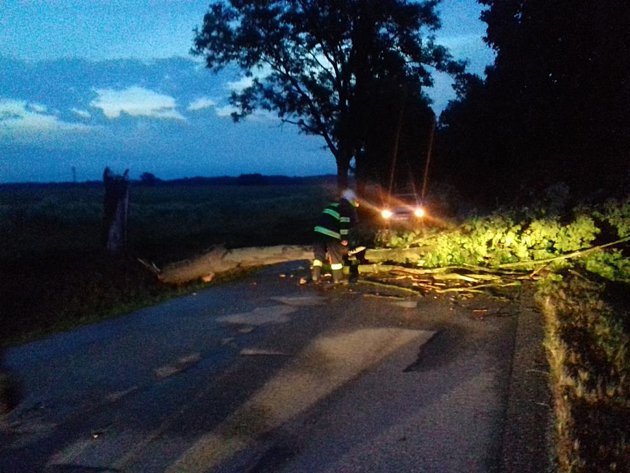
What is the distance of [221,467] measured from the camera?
4.63m

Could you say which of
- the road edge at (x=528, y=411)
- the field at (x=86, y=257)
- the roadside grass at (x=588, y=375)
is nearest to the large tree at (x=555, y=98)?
the roadside grass at (x=588, y=375)

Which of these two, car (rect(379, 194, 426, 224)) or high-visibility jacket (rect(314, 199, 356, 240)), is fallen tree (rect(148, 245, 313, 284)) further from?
car (rect(379, 194, 426, 224))

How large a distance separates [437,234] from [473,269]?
1660 mm

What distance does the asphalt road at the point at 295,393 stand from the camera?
4.66m

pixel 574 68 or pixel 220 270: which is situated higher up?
pixel 574 68

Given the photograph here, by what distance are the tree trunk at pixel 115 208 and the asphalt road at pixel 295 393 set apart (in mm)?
6898

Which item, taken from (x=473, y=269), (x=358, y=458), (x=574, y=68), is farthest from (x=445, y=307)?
(x=574, y=68)

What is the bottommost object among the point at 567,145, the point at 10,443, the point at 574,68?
the point at 10,443

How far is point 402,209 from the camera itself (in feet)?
77.6

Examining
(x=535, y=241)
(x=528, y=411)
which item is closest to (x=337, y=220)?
(x=535, y=241)

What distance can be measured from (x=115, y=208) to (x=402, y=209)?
11.3 meters

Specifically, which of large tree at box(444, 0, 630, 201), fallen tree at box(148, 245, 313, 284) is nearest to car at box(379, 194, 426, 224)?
large tree at box(444, 0, 630, 201)

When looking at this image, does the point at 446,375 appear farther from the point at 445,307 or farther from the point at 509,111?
the point at 509,111

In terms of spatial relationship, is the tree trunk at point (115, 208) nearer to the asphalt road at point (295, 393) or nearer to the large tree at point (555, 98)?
the asphalt road at point (295, 393)
